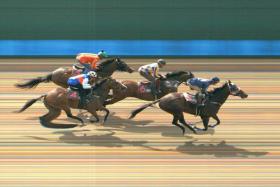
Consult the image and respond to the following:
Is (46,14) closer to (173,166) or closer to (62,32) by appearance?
(62,32)

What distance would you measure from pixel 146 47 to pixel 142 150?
38.8 feet

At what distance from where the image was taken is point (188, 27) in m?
23.4

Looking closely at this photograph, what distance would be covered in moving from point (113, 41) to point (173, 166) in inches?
529

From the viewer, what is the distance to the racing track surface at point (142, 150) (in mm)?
9578

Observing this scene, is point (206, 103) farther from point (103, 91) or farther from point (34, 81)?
point (34, 81)

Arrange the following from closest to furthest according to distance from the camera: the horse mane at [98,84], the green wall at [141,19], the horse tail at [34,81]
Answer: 1. the horse mane at [98,84]
2. the horse tail at [34,81]
3. the green wall at [141,19]

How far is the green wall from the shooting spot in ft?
76.4

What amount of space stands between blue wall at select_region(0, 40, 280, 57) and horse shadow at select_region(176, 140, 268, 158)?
36.4 ft

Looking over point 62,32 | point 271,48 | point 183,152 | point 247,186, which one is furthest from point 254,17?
point 247,186

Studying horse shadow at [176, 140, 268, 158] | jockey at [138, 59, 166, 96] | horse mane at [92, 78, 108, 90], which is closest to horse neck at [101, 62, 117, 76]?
jockey at [138, 59, 166, 96]

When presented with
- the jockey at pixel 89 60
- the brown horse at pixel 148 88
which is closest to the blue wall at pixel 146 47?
the jockey at pixel 89 60

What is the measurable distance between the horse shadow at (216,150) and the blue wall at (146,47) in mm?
11099

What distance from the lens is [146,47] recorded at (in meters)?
22.6

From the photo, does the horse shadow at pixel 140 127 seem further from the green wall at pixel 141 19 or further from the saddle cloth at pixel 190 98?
the green wall at pixel 141 19
